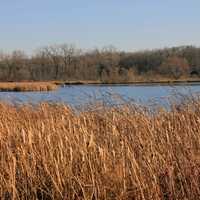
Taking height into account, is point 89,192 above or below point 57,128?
below

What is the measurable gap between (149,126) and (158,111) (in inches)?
40.2

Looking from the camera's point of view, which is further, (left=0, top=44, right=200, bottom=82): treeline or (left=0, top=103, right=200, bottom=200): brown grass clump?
(left=0, top=44, right=200, bottom=82): treeline

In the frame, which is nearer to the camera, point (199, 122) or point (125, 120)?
point (199, 122)

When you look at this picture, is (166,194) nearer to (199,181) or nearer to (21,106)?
(199,181)

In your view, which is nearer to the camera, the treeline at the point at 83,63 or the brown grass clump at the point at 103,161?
the brown grass clump at the point at 103,161

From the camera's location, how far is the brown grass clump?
377cm

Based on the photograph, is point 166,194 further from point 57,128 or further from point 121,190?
point 57,128

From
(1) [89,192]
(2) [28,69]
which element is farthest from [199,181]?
(2) [28,69]

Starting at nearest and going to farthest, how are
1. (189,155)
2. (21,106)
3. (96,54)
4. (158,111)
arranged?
(189,155)
(158,111)
(21,106)
(96,54)

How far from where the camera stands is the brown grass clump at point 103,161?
3.77 m

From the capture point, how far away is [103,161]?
Result: 3965mm

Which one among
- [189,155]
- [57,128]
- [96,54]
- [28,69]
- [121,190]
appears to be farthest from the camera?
[96,54]

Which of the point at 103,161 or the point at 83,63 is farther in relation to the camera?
the point at 83,63

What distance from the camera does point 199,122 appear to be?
5.29 m
